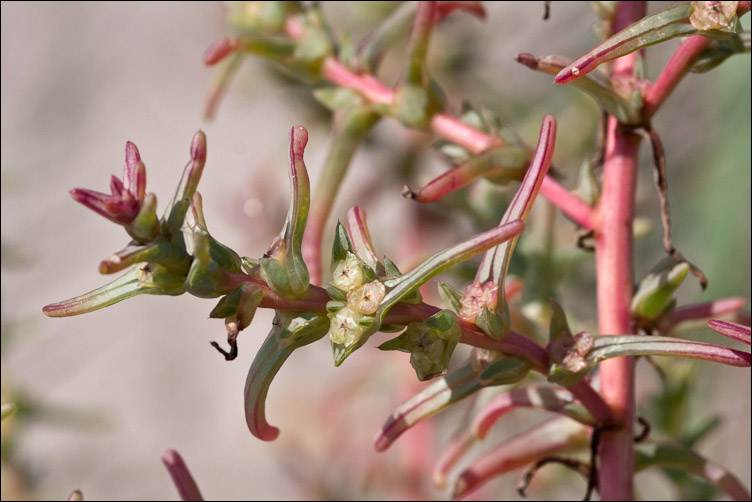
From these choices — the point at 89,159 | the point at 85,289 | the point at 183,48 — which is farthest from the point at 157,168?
the point at 183,48

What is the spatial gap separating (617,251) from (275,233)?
57 centimetres

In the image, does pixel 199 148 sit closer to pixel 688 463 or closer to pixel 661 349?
pixel 661 349

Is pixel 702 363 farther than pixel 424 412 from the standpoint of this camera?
Yes

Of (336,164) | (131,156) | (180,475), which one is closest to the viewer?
(131,156)

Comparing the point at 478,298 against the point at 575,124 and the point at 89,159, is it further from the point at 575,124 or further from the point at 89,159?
the point at 89,159

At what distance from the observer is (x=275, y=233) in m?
0.90

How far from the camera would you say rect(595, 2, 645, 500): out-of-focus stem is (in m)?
0.36

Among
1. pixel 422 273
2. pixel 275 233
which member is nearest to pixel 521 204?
pixel 422 273

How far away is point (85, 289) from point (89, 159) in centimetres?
31

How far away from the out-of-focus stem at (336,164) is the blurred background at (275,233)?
0.07 m

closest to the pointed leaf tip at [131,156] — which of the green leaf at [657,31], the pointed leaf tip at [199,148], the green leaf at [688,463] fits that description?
the pointed leaf tip at [199,148]

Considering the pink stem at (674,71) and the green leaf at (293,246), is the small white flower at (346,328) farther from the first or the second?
the pink stem at (674,71)

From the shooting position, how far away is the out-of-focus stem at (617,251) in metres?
0.36

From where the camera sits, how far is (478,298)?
0.28 m
